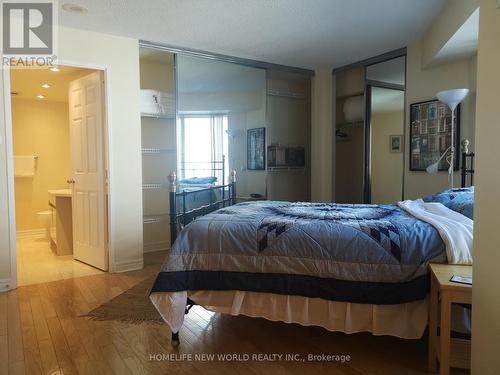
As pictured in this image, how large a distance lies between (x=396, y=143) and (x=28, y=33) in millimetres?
4212

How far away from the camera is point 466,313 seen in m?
2.08

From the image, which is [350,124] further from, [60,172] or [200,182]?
[60,172]

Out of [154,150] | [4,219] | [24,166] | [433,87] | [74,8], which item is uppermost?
[74,8]

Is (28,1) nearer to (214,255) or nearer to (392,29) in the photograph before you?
(214,255)

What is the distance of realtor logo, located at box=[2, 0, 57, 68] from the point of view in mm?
3033

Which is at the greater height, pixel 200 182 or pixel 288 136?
pixel 288 136

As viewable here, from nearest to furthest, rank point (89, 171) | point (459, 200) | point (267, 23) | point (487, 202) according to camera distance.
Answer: point (487, 202) < point (459, 200) < point (267, 23) < point (89, 171)

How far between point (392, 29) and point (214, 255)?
3.03 metres

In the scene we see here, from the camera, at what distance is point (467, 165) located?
3541 millimetres

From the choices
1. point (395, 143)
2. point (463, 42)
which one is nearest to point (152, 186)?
point (395, 143)

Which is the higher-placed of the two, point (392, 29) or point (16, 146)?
point (392, 29)

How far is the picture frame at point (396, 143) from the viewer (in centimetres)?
453

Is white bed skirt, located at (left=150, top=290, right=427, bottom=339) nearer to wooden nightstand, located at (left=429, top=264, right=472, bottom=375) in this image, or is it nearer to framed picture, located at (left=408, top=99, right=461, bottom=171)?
wooden nightstand, located at (left=429, top=264, right=472, bottom=375)

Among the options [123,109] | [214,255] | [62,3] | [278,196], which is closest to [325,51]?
Result: [278,196]
